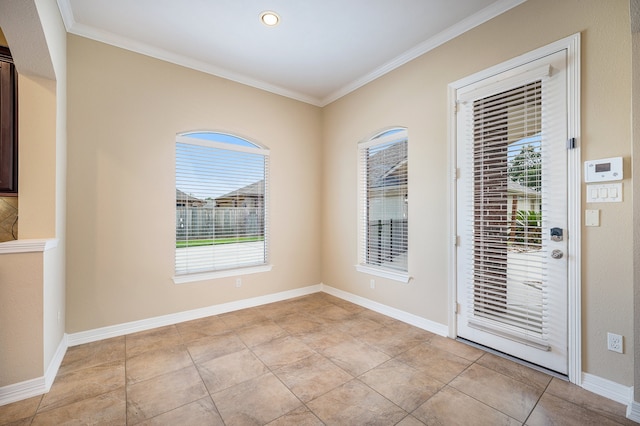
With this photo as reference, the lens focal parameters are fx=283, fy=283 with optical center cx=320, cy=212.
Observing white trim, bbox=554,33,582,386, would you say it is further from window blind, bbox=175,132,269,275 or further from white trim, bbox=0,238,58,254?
white trim, bbox=0,238,58,254

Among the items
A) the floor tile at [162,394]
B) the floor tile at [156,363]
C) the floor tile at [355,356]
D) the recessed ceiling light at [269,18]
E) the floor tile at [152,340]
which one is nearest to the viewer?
the floor tile at [162,394]

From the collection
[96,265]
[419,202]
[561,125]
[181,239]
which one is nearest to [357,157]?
[419,202]

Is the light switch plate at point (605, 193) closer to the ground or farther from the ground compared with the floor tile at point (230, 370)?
farther from the ground

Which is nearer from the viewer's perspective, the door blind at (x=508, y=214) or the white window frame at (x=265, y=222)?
the door blind at (x=508, y=214)

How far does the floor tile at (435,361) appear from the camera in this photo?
7.59 feet

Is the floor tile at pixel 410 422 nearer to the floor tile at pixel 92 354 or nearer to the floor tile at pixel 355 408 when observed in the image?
the floor tile at pixel 355 408

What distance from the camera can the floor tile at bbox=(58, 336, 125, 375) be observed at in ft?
8.00

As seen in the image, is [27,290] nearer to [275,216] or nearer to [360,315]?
[275,216]

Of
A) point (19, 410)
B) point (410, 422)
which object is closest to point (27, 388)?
point (19, 410)

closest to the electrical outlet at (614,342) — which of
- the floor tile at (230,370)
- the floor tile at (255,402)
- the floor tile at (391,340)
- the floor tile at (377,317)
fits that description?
the floor tile at (391,340)

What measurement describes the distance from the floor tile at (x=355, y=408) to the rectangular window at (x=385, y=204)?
1608 millimetres

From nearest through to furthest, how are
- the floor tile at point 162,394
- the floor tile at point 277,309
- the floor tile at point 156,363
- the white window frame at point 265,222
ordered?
1. the floor tile at point 162,394
2. the floor tile at point 156,363
3. the white window frame at point 265,222
4. the floor tile at point 277,309

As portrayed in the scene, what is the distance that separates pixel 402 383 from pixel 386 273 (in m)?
1.57

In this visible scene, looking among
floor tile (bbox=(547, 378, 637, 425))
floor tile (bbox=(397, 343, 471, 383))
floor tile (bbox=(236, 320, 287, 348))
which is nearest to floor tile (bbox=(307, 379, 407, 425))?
floor tile (bbox=(397, 343, 471, 383))
